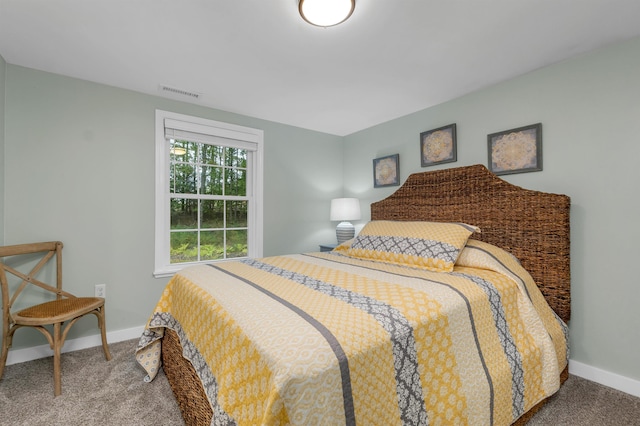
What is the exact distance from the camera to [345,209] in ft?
12.0

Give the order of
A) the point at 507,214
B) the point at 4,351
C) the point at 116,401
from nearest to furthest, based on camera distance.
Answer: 1. the point at 116,401
2. the point at 4,351
3. the point at 507,214

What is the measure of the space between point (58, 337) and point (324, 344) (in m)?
1.95

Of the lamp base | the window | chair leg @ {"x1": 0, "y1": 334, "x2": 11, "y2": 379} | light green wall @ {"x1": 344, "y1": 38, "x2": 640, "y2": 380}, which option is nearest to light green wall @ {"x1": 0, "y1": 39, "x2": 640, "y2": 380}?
light green wall @ {"x1": 344, "y1": 38, "x2": 640, "y2": 380}

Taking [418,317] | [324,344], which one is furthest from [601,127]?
[324,344]

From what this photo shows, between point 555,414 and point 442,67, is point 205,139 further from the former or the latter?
point 555,414

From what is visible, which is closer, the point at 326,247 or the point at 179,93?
the point at 179,93

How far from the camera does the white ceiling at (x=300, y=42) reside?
1625mm

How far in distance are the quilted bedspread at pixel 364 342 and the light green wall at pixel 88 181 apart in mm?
962

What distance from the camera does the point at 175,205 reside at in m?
3.01

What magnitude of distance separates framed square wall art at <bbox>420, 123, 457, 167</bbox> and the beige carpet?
199 cm

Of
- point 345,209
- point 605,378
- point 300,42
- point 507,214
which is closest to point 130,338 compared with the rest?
point 345,209

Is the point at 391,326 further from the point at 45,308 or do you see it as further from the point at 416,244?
the point at 45,308

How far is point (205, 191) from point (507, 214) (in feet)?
9.50

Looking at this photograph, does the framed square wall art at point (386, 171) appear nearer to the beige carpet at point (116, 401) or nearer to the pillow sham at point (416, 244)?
the pillow sham at point (416, 244)
